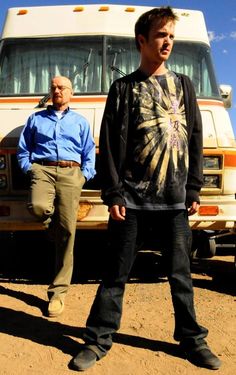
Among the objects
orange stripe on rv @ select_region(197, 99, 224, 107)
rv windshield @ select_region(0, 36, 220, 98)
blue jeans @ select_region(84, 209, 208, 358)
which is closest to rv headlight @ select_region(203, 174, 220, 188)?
orange stripe on rv @ select_region(197, 99, 224, 107)

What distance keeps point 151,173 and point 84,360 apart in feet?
4.22

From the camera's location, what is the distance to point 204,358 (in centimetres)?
339

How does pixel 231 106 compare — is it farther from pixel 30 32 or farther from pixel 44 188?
pixel 44 188

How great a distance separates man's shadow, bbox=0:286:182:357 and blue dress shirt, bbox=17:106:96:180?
1264mm

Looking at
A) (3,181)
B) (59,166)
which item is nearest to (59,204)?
(59,166)

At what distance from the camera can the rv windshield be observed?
5797 millimetres

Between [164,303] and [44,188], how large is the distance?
5.15 feet

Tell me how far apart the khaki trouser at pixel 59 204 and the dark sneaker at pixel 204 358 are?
1495mm

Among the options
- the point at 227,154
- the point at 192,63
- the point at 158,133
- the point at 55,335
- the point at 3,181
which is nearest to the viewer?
the point at 158,133

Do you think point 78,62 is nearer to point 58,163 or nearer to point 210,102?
point 210,102

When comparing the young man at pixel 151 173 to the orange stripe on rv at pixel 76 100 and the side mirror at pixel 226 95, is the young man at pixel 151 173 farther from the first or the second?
the side mirror at pixel 226 95

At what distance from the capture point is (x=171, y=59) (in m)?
5.99

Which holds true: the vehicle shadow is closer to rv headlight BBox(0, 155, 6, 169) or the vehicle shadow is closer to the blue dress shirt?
the blue dress shirt

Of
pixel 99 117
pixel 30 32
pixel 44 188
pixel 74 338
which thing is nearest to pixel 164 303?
pixel 74 338
